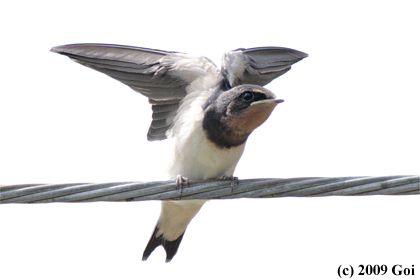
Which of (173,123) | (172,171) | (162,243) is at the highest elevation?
(173,123)

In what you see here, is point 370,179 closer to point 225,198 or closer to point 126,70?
point 225,198

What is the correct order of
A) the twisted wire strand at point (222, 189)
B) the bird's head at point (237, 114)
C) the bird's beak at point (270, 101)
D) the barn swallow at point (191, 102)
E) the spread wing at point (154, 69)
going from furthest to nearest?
the spread wing at point (154, 69)
the barn swallow at point (191, 102)
the bird's head at point (237, 114)
the bird's beak at point (270, 101)
the twisted wire strand at point (222, 189)

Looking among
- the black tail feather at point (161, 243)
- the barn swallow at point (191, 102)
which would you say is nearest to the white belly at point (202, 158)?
the barn swallow at point (191, 102)

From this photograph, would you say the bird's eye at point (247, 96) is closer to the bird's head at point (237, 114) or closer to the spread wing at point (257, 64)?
the bird's head at point (237, 114)

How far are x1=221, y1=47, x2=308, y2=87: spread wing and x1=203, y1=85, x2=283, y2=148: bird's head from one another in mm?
475

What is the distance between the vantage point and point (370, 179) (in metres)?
3.16

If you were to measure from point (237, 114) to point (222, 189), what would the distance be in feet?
3.13

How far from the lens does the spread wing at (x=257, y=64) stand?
487cm

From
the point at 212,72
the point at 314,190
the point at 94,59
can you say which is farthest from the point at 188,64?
the point at 314,190

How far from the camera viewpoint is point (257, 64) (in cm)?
517

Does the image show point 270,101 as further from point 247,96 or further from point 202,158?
point 202,158

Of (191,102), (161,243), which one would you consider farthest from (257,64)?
(161,243)

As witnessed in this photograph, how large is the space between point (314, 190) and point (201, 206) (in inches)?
68.9

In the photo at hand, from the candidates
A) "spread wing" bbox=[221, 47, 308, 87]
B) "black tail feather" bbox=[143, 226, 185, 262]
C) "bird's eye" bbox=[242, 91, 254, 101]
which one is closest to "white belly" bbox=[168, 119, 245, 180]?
"bird's eye" bbox=[242, 91, 254, 101]
